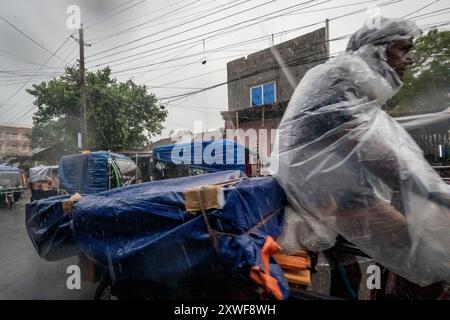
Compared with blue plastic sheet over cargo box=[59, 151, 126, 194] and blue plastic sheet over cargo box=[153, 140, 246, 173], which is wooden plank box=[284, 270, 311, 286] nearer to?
blue plastic sheet over cargo box=[59, 151, 126, 194]

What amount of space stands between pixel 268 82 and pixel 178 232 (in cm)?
1488

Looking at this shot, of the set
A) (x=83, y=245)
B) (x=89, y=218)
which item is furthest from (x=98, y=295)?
(x=89, y=218)

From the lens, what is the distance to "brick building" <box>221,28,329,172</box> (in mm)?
13391

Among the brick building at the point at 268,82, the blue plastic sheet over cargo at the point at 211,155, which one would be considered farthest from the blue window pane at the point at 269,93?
the blue plastic sheet over cargo at the point at 211,155

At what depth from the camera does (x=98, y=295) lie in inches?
96.1

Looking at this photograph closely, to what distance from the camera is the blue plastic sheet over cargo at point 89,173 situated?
7926 mm

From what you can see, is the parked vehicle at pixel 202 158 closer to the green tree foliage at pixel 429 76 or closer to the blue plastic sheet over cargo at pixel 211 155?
the blue plastic sheet over cargo at pixel 211 155

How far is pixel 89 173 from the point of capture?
8.01 metres

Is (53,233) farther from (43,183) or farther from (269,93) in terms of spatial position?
(269,93)

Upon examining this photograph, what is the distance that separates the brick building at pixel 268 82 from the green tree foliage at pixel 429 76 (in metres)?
3.60

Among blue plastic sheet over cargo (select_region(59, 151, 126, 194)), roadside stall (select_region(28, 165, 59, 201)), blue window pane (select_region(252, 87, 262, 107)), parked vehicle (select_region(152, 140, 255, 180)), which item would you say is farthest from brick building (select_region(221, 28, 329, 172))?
roadside stall (select_region(28, 165, 59, 201))

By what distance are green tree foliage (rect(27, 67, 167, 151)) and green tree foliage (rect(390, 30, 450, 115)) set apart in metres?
15.3

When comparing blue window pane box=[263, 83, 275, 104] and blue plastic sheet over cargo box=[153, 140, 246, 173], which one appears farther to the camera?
blue window pane box=[263, 83, 275, 104]

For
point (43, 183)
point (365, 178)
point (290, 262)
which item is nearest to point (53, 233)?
point (290, 262)
